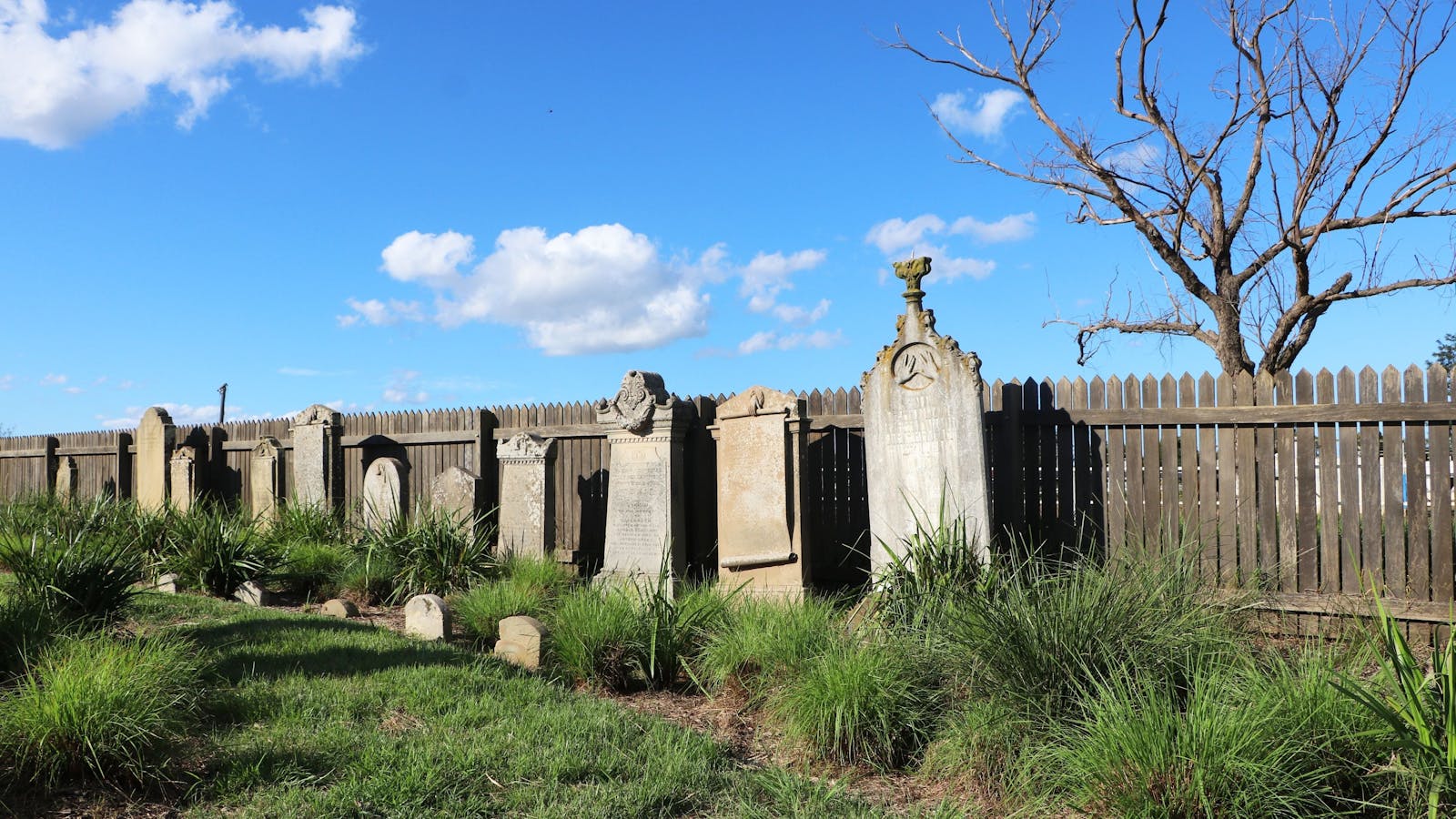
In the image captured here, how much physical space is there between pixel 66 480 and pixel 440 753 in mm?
15805

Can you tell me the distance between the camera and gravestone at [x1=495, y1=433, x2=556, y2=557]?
32.2ft

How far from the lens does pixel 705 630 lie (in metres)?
6.15

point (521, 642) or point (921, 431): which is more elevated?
point (921, 431)

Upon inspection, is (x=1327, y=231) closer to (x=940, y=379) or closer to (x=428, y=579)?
(x=940, y=379)

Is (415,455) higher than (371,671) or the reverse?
higher

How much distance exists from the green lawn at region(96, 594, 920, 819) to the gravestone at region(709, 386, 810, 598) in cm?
306

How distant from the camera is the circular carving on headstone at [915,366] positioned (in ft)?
25.1

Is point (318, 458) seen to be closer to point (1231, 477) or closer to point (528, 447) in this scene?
point (528, 447)

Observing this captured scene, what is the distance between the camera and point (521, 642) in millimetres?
6340

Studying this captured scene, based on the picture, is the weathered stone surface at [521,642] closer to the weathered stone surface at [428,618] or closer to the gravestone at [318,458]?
the weathered stone surface at [428,618]

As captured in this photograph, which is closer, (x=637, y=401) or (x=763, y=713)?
(x=763, y=713)

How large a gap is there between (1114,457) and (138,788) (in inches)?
278

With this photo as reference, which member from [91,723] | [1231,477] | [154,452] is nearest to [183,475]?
[154,452]

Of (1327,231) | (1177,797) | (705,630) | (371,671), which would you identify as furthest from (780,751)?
(1327,231)
